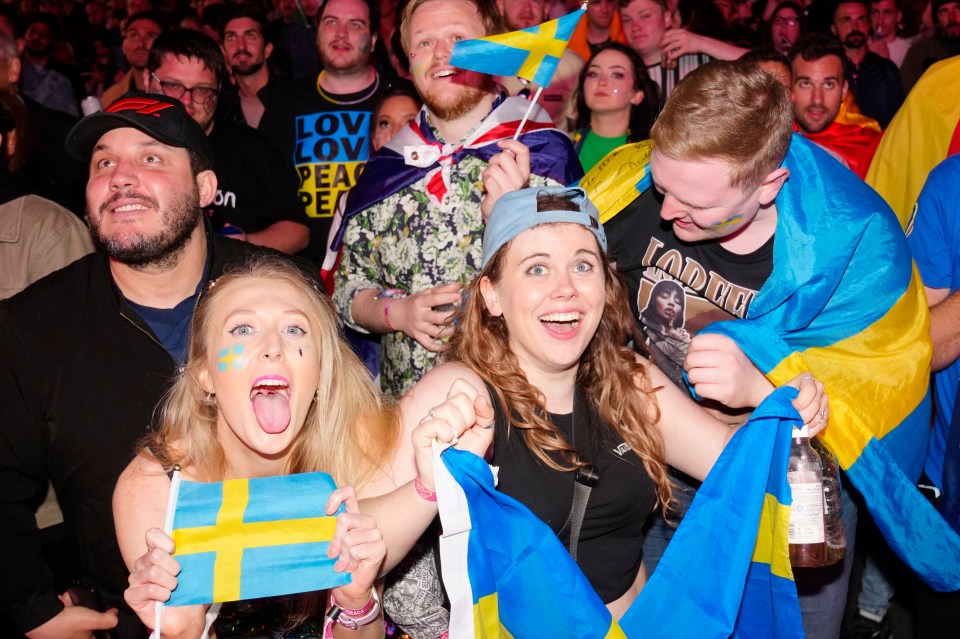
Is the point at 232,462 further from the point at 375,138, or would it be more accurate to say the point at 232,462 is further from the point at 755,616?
the point at 375,138

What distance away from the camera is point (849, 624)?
4.16 m

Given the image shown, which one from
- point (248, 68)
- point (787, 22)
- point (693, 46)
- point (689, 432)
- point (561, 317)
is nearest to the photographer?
point (561, 317)

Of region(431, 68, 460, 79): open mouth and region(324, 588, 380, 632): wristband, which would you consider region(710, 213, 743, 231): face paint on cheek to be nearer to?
region(431, 68, 460, 79): open mouth

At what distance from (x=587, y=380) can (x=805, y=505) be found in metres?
0.72

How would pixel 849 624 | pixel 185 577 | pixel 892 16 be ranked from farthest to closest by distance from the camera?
pixel 892 16
pixel 849 624
pixel 185 577

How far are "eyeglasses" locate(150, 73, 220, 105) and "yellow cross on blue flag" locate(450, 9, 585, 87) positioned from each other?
2005 millimetres

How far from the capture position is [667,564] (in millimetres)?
2471

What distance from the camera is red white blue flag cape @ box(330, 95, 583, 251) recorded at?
3.48 meters

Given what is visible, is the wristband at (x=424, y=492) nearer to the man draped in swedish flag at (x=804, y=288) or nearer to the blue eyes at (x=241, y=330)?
the blue eyes at (x=241, y=330)

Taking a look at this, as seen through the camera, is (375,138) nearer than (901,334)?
No

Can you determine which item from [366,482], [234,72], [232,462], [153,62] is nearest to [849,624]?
[366,482]

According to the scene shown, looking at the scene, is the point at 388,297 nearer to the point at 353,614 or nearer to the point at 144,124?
the point at 144,124

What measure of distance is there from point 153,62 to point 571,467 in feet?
10.9

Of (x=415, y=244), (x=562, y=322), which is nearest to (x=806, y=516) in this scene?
(x=562, y=322)
